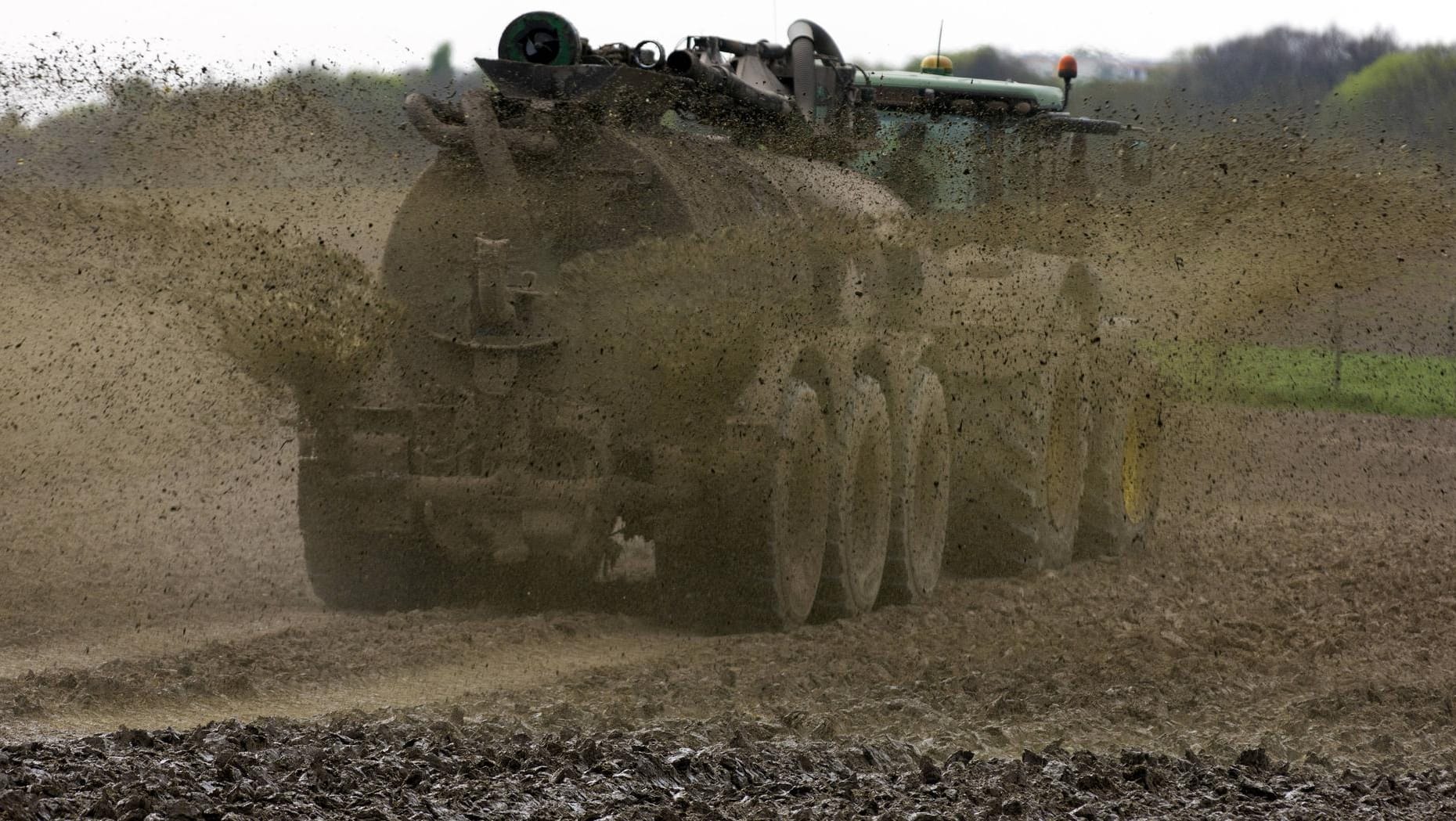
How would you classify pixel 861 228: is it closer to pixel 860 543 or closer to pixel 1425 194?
pixel 860 543

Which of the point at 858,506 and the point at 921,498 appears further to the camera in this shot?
the point at 921,498

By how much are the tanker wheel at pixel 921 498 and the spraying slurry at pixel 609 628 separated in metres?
0.18

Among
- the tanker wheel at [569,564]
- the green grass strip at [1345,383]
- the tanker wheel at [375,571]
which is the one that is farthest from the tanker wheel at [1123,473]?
the tanker wheel at [375,571]

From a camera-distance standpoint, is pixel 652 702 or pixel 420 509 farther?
pixel 420 509

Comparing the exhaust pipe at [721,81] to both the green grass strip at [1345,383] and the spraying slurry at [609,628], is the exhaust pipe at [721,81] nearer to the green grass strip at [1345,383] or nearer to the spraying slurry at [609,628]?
the spraying slurry at [609,628]

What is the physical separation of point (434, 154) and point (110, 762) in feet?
11.0

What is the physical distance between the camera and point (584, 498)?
715cm

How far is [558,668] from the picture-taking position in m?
6.78

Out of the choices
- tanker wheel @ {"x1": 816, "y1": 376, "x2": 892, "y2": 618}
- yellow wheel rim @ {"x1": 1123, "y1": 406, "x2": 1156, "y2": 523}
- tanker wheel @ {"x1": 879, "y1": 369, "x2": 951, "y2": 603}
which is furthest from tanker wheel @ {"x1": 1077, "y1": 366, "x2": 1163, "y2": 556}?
tanker wheel @ {"x1": 816, "y1": 376, "x2": 892, "y2": 618}

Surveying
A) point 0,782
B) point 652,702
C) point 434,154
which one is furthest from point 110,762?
point 434,154

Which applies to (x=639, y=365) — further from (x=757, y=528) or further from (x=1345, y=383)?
(x=1345, y=383)

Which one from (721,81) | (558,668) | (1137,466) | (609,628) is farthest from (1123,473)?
(558,668)

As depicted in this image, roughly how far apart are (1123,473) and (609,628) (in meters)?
3.97

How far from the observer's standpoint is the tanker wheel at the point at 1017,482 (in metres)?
9.20
